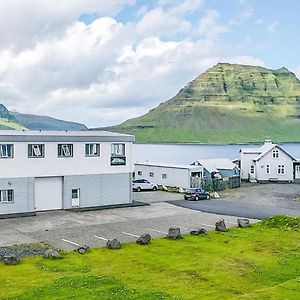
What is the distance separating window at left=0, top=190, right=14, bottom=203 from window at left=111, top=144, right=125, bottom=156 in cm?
1095

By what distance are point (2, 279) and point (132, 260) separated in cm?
684

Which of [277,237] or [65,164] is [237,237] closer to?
[277,237]

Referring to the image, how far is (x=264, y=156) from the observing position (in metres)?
71.8

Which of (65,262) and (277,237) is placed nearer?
(65,262)

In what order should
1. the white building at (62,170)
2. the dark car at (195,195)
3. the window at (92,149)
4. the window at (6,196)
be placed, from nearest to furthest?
the window at (6,196)
the white building at (62,170)
the window at (92,149)
the dark car at (195,195)

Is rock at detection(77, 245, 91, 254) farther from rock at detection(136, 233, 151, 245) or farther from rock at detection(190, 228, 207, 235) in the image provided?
rock at detection(190, 228, 207, 235)

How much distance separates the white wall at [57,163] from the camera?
4225 cm

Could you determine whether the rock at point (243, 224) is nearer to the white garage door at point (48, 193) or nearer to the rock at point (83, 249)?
the rock at point (83, 249)

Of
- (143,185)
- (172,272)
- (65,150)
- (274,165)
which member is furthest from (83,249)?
(274,165)

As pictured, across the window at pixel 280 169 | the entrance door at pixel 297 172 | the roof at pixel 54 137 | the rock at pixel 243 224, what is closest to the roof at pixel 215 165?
the window at pixel 280 169

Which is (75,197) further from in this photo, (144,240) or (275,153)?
(275,153)

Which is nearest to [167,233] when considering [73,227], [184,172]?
[73,227]

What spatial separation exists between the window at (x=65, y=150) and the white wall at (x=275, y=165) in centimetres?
3502

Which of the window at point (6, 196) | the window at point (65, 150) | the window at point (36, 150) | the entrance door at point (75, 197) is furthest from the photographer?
the entrance door at point (75, 197)
